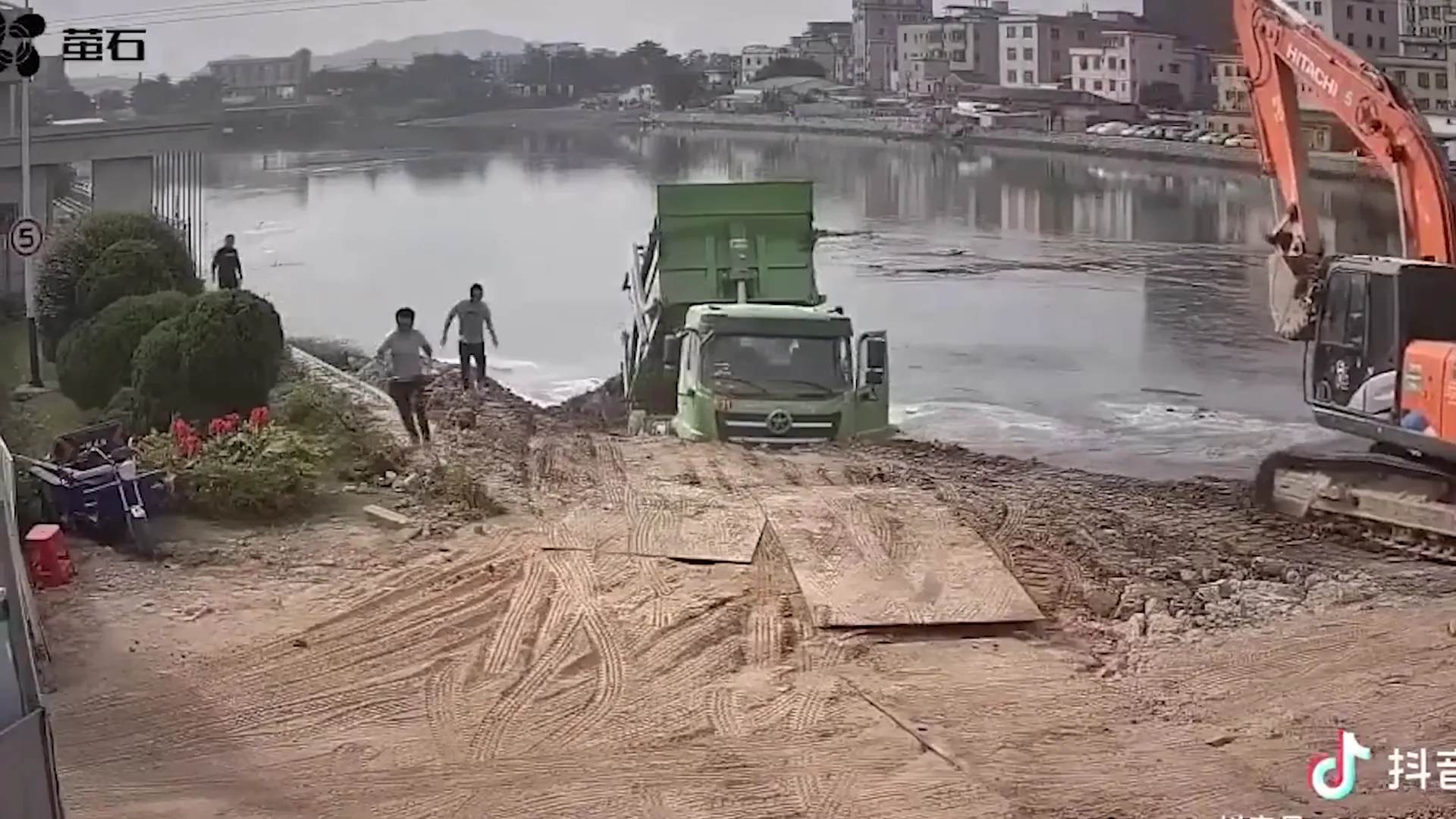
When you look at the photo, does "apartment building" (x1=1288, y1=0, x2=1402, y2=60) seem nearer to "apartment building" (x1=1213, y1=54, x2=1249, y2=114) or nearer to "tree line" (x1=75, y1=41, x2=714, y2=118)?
"apartment building" (x1=1213, y1=54, x2=1249, y2=114)

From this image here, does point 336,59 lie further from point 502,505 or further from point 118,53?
point 502,505

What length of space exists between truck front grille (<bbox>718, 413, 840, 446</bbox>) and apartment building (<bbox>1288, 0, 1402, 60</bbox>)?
2561 millimetres

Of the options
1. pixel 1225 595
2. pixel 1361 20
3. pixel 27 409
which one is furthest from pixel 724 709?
pixel 1361 20

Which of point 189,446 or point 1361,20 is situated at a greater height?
A: point 1361,20

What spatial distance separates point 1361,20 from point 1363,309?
1.61m

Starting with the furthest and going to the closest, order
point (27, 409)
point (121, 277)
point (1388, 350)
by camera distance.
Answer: point (121, 277) → point (27, 409) → point (1388, 350)

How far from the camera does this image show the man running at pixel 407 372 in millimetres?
6535

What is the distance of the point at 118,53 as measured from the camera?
632cm

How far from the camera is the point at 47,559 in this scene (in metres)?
4.72

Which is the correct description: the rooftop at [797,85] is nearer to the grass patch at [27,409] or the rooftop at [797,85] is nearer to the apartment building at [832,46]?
the apartment building at [832,46]

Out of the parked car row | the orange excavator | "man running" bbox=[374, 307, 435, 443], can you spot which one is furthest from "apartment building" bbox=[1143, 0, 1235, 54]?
"man running" bbox=[374, 307, 435, 443]

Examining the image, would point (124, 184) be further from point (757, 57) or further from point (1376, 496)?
point (1376, 496)

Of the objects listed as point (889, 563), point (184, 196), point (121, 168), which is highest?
point (121, 168)

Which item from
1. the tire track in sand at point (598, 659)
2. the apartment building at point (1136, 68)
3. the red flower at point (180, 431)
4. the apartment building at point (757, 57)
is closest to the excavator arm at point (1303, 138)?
the apartment building at point (1136, 68)
